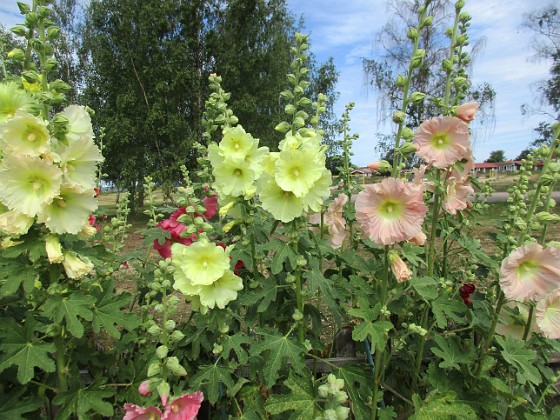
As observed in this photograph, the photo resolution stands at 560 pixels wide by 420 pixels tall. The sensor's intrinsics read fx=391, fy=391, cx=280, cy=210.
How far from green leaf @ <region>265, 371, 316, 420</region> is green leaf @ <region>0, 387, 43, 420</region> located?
87cm

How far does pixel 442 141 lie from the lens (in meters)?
1.64

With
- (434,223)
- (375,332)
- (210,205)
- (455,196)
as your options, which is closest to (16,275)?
(210,205)

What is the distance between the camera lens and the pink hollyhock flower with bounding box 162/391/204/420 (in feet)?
4.05

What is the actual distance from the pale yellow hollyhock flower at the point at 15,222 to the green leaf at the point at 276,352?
0.91 m

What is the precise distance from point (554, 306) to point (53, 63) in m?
2.24

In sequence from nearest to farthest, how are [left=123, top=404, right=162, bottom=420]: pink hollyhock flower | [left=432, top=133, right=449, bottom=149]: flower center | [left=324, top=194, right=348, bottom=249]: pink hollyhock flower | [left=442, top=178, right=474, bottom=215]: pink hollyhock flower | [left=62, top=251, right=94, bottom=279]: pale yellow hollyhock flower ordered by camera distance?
1. [left=123, top=404, right=162, bottom=420]: pink hollyhock flower
2. [left=62, top=251, right=94, bottom=279]: pale yellow hollyhock flower
3. [left=432, top=133, right=449, bottom=149]: flower center
4. [left=442, top=178, right=474, bottom=215]: pink hollyhock flower
5. [left=324, top=194, right=348, bottom=249]: pink hollyhock flower

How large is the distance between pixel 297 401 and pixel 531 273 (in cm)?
107

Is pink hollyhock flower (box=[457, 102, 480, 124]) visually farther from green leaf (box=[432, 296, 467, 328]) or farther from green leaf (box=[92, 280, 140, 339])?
green leaf (box=[92, 280, 140, 339])

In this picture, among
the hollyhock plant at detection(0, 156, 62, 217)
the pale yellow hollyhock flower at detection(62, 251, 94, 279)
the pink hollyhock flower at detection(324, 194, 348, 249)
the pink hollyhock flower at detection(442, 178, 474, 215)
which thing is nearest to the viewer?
the hollyhock plant at detection(0, 156, 62, 217)

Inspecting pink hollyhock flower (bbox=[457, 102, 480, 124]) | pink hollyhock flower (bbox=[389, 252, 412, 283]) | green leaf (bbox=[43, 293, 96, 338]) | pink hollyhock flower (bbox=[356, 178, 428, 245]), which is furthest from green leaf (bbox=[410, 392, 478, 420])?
green leaf (bbox=[43, 293, 96, 338])

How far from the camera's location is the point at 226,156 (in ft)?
5.02

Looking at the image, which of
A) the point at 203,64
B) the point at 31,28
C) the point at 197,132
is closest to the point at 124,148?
the point at 197,132

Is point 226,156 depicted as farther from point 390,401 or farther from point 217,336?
point 390,401

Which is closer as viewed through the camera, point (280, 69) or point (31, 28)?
point (31, 28)
